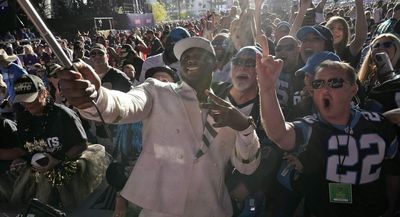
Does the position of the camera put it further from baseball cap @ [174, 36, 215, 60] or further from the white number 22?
baseball cap @ [174, 36, 215, 60]

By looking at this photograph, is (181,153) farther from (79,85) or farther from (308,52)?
(308,52)

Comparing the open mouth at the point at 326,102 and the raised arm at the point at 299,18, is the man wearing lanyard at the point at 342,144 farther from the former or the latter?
the raised arm at the point at 299,18

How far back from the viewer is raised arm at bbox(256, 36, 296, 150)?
2.01 m

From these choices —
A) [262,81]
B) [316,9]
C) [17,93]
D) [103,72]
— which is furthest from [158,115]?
[316,9]

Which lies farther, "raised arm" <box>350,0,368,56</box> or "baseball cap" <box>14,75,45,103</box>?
"raised arm" <box>350,0,368,56</box>

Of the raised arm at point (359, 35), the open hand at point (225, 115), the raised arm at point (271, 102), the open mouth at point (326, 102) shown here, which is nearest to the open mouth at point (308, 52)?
the raised arm at point (359, 35)

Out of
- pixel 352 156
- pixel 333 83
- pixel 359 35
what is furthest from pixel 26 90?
pixel 359 35

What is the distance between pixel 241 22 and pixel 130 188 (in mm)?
2970

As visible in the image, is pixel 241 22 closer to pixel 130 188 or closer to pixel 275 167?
pixel 275 167

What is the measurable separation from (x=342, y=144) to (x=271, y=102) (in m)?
0.53

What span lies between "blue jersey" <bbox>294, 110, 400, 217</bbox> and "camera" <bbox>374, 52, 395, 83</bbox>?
1.02 m

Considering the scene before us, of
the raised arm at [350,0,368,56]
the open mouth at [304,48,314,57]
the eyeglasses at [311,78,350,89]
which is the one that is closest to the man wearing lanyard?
the eyeglasses at [311,78,350,89]

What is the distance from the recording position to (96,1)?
30.5 metres

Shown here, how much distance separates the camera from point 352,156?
7.39 ft
